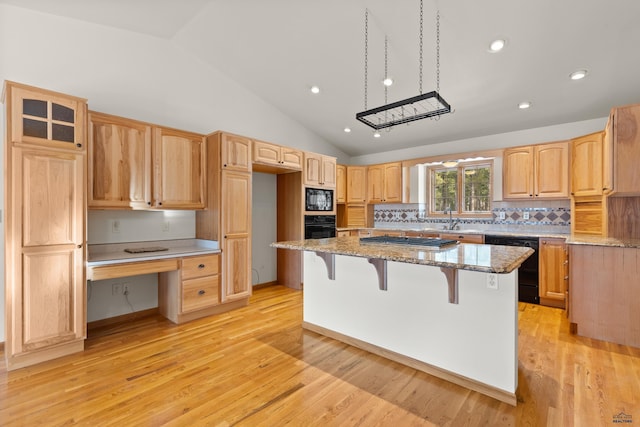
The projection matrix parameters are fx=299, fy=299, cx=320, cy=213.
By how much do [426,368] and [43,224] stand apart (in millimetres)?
3248

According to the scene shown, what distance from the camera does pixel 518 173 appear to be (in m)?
4.26

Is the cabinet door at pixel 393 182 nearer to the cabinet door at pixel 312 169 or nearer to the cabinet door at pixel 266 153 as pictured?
the cabinet door at pixel 312 169

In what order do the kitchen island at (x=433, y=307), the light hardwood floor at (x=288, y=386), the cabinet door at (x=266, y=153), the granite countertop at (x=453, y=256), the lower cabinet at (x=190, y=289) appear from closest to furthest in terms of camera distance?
the granite countertop at (x=453, y=256)
the light hardwood floor at (x=288, y=386)
the kitchen island at (x=433, y=307)
the lower cabinet at (x=190, y=289)
the cabinet door at (x=266, y=153)

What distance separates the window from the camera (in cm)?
491

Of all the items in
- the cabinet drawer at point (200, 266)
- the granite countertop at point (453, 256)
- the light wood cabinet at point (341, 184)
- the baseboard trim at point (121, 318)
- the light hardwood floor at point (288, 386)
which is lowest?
the light hardwood floor at point (288, 386)

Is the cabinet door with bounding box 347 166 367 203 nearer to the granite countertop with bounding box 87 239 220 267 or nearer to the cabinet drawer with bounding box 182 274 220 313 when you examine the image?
the granite countertop with bounding box 87 239 220 267

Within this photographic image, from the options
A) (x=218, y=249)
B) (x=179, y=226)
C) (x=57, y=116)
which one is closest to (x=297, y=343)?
(x=218, y=249)

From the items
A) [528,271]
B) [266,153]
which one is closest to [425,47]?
[266,153]

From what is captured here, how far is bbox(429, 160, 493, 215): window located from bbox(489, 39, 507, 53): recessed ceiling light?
7.33 feet

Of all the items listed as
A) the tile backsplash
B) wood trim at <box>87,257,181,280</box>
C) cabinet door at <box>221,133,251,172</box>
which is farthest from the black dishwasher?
wood trim at <box>87,257,181,280</box>

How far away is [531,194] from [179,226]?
15.7 ft

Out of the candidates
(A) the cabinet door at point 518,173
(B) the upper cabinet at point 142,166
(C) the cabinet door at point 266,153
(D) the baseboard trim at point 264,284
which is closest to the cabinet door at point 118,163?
(B) the upper cabinet at point 142,166

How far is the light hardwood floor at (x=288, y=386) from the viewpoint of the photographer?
1788 millimetres

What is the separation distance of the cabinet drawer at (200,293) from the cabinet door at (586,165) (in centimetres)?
461
